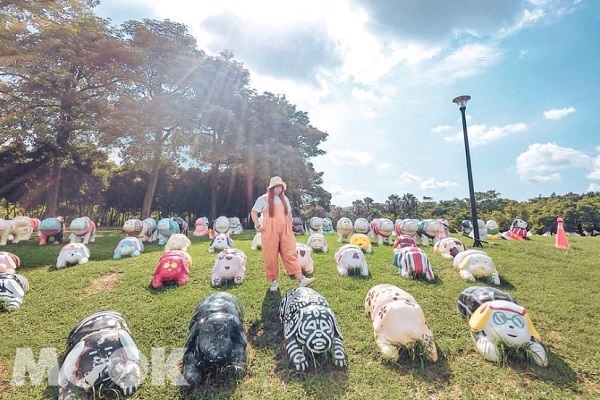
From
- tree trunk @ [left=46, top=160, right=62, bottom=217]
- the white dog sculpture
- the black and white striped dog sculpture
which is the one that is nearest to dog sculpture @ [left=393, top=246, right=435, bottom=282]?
the black and white striped dog sculpture

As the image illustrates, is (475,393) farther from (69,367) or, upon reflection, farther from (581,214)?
(581,214)

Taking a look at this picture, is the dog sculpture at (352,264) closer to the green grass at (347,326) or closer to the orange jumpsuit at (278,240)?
the green grass at (347,326)

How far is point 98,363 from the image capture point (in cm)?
356

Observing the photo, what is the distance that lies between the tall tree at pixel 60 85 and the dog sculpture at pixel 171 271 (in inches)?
503

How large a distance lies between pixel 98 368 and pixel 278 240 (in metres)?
3.14

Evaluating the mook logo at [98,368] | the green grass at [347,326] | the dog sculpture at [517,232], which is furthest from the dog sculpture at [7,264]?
the dog sculpture at [517,232]

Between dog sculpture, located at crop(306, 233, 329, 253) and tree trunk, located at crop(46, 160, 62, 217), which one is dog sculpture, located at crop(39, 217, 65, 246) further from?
dog sculpture, located at crop(306, 233, 329, 253)

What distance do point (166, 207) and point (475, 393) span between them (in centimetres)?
3089

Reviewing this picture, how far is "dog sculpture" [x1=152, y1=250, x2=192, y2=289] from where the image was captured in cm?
678

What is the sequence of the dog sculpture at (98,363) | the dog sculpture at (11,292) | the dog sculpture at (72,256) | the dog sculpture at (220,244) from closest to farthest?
the dog sculpture at (98,363), the dog sculpture at (11,292), the dog sculpture at (72,256), the dog sculpture at (220,244)

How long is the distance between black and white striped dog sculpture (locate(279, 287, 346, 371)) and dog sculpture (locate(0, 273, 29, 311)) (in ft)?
16.1

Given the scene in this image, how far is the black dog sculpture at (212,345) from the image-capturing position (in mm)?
3785

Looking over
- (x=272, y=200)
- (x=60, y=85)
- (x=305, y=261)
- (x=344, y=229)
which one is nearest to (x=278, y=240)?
(x=272, y=200)

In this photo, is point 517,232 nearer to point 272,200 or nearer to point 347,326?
point 347,326
